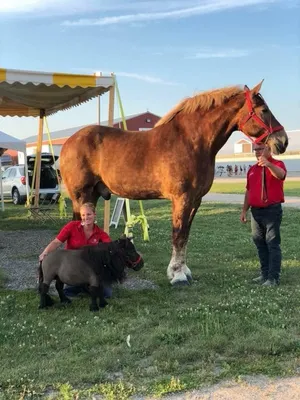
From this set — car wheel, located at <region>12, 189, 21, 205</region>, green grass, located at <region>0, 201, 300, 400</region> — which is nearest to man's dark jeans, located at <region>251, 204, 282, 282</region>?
green grass, located at <region>0, 201, 300, 400</region>

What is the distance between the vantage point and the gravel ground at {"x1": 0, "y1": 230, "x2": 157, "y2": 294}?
617cm

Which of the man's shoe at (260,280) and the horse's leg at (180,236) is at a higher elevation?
the horse's leg at (180,236)

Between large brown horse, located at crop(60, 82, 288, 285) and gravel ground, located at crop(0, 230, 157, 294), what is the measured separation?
609 mm

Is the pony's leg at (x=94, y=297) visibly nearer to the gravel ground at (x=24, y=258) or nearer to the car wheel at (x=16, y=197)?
the gravel ground at (x=24, y=258)

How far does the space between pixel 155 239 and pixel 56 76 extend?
13.7 feet

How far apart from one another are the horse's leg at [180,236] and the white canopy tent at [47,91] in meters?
2.07

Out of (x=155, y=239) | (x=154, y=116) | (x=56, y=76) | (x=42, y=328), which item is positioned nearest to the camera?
(x=42, y=328)

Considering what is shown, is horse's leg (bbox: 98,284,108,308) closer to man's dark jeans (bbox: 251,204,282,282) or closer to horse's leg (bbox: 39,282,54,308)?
horse's leg (bbox: 39,282,54,308)

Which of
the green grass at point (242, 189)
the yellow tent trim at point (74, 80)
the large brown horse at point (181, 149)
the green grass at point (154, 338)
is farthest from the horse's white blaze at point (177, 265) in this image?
the green grass at point (242, 189)

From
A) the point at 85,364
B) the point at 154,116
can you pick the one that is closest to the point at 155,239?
the point at 85,364

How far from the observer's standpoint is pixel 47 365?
11.7 feet

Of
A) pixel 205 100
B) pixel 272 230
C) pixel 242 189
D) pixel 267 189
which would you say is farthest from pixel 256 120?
pixel 242 189

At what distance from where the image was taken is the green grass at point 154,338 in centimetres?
333

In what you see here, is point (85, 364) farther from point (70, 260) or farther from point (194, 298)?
point (194, 298)
